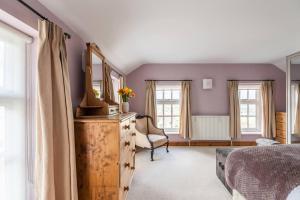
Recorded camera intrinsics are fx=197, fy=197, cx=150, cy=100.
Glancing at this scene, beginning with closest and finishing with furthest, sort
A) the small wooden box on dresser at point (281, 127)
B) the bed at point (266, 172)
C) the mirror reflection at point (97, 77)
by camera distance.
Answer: the bed at point (266, 172), the mirror reflection at point (97, 77), the small wooden box on dresser at point (281, 127)

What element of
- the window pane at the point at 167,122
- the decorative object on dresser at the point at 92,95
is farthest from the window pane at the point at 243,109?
the decorative object on dresser at the point at 92,95

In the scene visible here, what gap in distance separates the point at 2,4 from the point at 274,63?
231 inches

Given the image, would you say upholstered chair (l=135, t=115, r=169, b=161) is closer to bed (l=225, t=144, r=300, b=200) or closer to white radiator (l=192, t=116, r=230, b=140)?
white radiator (l=192, t=116, r=230, b=140)

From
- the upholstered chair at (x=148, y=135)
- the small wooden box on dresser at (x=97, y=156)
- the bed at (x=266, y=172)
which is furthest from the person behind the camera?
the upholstered chair at (x=148, y=135)

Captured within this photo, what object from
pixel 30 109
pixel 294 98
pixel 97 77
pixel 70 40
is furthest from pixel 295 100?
pixel 30 109

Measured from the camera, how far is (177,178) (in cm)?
310

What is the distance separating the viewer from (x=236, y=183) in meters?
1.69

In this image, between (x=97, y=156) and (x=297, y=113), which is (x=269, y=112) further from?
(x=97, y=156)

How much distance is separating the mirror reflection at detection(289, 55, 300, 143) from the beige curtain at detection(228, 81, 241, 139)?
1323 mm

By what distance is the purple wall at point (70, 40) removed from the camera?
1224mm

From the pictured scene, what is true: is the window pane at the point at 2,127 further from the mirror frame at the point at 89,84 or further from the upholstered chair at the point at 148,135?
the upholstered chair at the point at 148,135

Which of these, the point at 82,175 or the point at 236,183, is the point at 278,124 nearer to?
the point at 236,183

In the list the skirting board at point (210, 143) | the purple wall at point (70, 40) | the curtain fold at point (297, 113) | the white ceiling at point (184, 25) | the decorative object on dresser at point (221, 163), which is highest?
the white ceiling at point (184, 25)

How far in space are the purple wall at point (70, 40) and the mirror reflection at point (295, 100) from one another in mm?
4018
